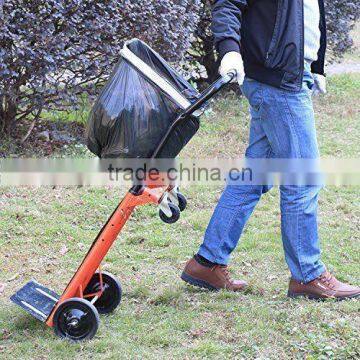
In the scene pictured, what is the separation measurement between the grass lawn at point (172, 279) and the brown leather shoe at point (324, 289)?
0.05m

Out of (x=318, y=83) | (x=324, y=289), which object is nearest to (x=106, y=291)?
(x=324, y=289)

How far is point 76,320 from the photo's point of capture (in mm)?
3416

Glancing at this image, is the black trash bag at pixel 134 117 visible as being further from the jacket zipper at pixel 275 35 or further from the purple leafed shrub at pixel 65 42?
the purple leafed shrub at pixel 65 42

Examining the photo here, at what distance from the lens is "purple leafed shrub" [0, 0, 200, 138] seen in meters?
6.04

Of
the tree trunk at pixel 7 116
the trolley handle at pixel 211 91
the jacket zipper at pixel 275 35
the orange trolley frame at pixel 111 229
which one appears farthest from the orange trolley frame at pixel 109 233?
the tree trunk at pixel 7 116

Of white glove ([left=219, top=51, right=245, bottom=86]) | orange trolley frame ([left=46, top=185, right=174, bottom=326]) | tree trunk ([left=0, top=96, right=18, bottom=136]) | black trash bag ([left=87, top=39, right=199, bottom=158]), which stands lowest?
orange trolley frame ([left=46, top=185, right=174, bottom=326])

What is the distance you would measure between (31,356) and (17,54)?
325cm

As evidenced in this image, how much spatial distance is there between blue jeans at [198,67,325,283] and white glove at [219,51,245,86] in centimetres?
38

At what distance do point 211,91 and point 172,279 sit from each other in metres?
1.42

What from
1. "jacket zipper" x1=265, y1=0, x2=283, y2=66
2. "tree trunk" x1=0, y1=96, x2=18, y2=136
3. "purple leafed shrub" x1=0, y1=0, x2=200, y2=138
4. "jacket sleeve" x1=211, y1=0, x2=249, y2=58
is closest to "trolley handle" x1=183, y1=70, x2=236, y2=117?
"jacket sleeve" x1=211, y1=0, x2=249, y2=58

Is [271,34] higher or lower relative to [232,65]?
higher

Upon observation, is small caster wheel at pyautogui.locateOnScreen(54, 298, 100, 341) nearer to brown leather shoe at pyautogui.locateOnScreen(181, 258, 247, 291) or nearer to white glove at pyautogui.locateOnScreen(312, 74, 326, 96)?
brown leather shoe at pyautogui.locateOnScreen(181, 258, 247, 291)

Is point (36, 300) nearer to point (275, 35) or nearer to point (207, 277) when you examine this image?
point (207, 277)

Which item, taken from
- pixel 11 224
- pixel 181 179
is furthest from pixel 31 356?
pixel 181 179
